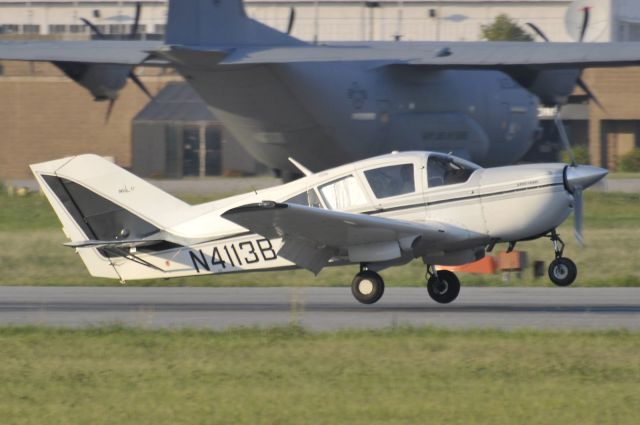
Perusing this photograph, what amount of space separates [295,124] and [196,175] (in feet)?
85.4

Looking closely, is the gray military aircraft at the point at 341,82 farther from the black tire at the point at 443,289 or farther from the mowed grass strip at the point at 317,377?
the mowed grass strip at the point at 317,377

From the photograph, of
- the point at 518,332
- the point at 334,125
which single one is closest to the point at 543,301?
the point at 518,332

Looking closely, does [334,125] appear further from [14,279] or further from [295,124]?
[14,279]

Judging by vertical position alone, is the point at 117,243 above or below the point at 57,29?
below

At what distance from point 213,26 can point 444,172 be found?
11424 mm

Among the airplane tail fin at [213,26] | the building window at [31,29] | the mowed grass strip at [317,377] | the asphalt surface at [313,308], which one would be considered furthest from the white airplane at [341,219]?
the building window at [31,29]

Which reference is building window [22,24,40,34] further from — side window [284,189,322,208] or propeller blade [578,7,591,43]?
side window [284,189,322,208]

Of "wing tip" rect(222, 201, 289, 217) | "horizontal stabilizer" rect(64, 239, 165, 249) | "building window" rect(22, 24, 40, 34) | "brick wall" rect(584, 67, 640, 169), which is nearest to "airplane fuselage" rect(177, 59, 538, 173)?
"horizontal stabilizer" rect(64, 239, 165, 249)

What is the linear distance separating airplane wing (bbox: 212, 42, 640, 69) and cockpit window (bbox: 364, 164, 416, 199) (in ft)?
26.9

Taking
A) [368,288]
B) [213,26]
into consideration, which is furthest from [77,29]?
[368,288]

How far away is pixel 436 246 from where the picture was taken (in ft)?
48.8

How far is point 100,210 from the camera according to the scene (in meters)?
15.7

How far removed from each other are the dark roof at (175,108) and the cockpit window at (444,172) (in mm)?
37845

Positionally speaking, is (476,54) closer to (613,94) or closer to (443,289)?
(443,289)
